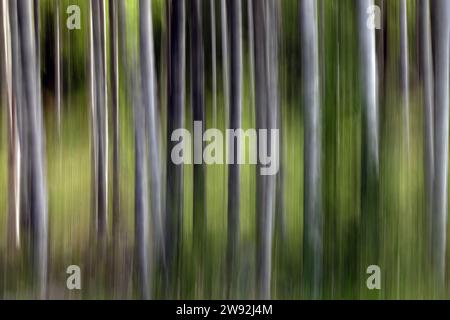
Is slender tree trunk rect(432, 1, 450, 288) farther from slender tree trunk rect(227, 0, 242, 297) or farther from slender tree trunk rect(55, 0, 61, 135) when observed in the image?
slender tree trunk rect(55, 0, 61, 135)

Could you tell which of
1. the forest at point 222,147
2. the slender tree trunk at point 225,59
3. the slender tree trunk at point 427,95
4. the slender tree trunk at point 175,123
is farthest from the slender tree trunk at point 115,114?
the slender tree trunk at point 427,95

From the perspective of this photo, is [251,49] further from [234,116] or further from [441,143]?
[441,143]

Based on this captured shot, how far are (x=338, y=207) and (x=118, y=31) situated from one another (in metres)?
0.63

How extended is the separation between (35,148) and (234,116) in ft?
1.47

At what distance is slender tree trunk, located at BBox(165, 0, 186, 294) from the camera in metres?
1.26

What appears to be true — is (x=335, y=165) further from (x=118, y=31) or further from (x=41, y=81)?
(x=41, y=81)

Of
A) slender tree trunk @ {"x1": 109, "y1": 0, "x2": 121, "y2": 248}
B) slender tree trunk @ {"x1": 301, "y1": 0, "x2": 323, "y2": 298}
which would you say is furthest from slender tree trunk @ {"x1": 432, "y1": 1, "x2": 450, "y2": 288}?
slender tree trunk @ {"x1": 109, "y1": 0, "x2": 121, "y2": 248}

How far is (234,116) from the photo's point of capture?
127 centimetres

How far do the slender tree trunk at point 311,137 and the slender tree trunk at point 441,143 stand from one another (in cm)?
26

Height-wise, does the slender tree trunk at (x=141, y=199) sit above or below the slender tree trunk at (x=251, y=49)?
below

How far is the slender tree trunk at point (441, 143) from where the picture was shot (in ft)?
4.11

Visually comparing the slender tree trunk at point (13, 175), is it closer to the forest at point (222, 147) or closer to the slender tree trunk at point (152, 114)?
the forest at point (222, 147)

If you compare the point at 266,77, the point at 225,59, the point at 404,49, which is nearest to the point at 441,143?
the point at 404,49

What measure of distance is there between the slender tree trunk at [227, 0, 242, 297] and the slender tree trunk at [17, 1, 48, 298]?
0.41 m
